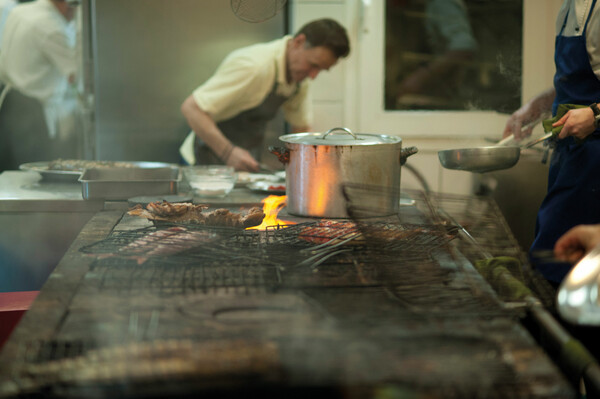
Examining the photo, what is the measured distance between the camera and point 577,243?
1.17 metres

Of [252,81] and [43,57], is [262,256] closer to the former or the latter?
[252,81]

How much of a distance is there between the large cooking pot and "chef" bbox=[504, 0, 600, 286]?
0.52 metres

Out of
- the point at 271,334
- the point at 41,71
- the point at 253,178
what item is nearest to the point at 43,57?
the point at 41,71

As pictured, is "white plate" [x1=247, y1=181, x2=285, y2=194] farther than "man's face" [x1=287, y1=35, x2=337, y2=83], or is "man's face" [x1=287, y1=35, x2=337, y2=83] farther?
"man's face" [x1=287, y1=35, x2=337, y2=83]

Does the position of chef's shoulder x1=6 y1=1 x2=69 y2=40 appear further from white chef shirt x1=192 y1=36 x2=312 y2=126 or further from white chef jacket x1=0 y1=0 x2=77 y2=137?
white chef shirt x1=192 y1=36 x2=312 y2=126

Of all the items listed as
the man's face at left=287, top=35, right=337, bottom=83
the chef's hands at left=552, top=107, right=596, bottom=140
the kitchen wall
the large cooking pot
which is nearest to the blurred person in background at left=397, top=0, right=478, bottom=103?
the kitchen wall

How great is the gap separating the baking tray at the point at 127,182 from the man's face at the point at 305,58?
50.1 inches

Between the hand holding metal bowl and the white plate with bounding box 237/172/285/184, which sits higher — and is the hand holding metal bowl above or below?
above

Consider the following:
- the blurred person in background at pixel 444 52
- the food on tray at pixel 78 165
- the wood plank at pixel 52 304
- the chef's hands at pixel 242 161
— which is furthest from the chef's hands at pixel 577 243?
the blurred person in background at pixel 444 52

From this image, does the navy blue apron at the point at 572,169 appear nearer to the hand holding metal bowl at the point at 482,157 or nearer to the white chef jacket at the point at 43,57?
the hand holding metal bowl at the point at 482,157

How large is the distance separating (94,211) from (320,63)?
1.67m

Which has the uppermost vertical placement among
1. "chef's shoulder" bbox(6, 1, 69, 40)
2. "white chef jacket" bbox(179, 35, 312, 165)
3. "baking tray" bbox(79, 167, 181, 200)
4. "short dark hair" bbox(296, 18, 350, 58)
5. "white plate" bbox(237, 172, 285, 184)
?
"chef's shoulder" bbox(6, 1, 69, 40)

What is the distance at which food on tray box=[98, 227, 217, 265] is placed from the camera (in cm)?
123

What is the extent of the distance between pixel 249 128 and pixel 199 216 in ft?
6.50
